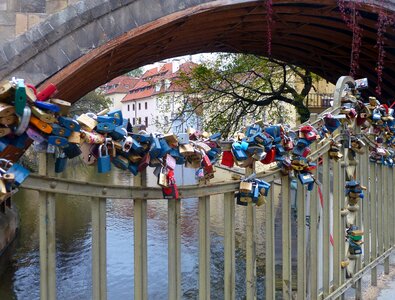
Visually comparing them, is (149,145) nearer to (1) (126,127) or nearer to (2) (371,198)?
(1) (126,127)

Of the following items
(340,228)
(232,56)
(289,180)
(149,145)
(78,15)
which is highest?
(232,56)

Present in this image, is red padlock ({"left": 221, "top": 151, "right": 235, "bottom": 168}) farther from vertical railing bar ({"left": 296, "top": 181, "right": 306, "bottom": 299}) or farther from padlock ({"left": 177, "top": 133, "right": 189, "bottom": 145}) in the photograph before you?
vertical railing bar ({"left": 296, "top": 181, "right": 306, "bottom": 299})

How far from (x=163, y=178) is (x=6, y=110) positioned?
0.82m

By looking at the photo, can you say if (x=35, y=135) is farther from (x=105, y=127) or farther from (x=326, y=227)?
(x=326, y=227)

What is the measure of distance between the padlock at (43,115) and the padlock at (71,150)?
0.48 ft

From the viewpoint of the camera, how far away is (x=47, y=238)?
1995 mm

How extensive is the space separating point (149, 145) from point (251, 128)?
86 centimetres

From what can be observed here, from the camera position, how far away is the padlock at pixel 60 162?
2005mm

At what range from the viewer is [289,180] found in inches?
128

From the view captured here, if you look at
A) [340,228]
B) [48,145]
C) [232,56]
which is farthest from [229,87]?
[48,145]

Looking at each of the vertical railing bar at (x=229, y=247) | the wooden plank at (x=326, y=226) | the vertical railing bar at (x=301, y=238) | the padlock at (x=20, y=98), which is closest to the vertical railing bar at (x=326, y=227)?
the wooden plank at (x=326, y=226)

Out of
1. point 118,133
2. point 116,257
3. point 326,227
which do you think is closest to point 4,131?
point 118,133

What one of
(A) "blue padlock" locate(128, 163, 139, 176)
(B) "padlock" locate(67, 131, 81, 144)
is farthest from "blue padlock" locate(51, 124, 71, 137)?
(A) "blue padlock" locate(128, 163, 139, 176)

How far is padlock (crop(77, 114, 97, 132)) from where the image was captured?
6.36 ft
